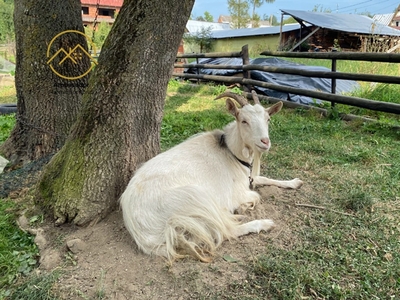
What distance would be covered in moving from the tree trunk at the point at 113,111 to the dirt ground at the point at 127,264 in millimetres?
228

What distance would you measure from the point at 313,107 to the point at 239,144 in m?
4.34

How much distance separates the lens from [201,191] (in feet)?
9.46

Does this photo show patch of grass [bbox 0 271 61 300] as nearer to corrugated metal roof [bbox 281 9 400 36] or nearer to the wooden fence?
the wooden fence

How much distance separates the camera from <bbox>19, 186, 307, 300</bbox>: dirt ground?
2.24 m

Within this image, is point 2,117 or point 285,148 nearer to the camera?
point 285,148

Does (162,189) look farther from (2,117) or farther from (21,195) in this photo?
(2,117)

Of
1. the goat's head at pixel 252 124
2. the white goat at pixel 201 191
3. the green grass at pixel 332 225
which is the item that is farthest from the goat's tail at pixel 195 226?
the goat's head at pixel 252 124

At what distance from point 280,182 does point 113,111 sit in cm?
194

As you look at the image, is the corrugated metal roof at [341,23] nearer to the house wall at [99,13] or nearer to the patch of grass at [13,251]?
the house wall at [99,13]

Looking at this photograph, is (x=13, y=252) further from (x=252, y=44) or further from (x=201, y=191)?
(x=252, y=44)

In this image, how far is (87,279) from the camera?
2.35 m

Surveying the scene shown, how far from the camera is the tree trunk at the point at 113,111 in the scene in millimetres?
2982

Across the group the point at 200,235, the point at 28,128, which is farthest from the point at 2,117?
the point at 200,235

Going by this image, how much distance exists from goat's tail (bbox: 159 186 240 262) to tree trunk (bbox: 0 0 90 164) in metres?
2.44
